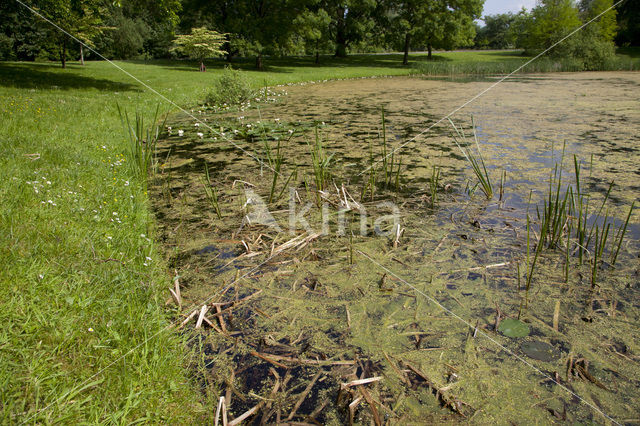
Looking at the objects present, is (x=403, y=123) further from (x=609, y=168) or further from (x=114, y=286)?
(x=114, y=286)

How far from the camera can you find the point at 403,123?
24.9 feet

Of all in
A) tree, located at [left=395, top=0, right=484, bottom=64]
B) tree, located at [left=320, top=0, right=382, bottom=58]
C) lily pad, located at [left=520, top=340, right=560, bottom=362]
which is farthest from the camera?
tree, located at [left=395, top=0, right=484, bottom=64]

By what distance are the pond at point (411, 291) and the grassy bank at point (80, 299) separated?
206 mm

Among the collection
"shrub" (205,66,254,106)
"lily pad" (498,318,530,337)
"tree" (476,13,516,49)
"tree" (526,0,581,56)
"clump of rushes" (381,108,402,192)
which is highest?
"tree" (476,13,516,49)

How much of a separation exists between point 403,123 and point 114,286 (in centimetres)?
634

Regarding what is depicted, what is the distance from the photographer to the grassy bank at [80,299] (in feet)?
5.12

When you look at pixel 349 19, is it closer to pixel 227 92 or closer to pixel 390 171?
pixel 227 92

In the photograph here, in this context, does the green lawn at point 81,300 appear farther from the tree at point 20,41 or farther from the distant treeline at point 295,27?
the tree at point 20,41

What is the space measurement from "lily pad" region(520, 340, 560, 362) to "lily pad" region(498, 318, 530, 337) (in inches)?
2.7

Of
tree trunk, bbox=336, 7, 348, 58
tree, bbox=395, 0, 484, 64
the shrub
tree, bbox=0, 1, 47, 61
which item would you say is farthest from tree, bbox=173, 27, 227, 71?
tree, bbox=0, 1, 47, 61

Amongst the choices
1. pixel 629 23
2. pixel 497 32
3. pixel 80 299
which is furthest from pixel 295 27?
pixel 497 32

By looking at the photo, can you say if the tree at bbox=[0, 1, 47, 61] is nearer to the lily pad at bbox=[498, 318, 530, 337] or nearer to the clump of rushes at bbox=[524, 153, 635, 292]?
the clump of rushes at bbox=[524, 153, 635, 292]

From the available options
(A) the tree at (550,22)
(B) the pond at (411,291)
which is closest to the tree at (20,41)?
(B) the pond at (411,291)

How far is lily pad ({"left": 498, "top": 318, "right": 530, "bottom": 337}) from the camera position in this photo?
2.05 metres
